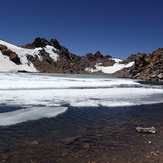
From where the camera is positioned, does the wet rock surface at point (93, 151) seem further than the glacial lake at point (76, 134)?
No

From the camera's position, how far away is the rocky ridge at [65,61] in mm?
96062

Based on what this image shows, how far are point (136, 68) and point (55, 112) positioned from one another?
4205 inches

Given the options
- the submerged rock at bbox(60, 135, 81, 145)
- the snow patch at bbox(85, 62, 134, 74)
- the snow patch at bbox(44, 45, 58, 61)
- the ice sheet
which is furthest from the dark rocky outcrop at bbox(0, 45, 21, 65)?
the submerged rock at bbox(60, 135, 81, 145)

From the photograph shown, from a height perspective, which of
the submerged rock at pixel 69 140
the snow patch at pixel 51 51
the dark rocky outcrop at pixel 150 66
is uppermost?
the snow patch at pixel 51 51

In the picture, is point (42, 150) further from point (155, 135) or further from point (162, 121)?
point (162, 121)

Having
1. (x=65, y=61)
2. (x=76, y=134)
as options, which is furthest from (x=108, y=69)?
(x=76, y=134)

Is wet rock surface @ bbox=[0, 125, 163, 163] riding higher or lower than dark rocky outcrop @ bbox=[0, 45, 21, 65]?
lower

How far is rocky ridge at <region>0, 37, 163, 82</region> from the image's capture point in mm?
96062

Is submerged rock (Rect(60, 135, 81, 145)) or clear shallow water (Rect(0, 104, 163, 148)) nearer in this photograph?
submerged rock (Rect(60, 135, 81, 145))

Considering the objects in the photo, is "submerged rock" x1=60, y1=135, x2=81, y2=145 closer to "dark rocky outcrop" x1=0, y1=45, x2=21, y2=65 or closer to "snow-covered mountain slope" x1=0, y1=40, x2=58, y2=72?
"snow-covered mountain slope" x1=0, y1=40, x2=58, y2=72

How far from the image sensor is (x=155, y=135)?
32.5 feet

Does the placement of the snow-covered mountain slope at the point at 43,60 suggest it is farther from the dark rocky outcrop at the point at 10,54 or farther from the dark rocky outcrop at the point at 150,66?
the dark rocky outcrop at the point at 150,66

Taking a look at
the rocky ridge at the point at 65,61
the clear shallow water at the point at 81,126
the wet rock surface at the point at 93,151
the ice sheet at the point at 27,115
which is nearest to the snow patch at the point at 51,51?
the rocky ridge at the point at 65,61

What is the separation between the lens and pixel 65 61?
16625 centimetres
